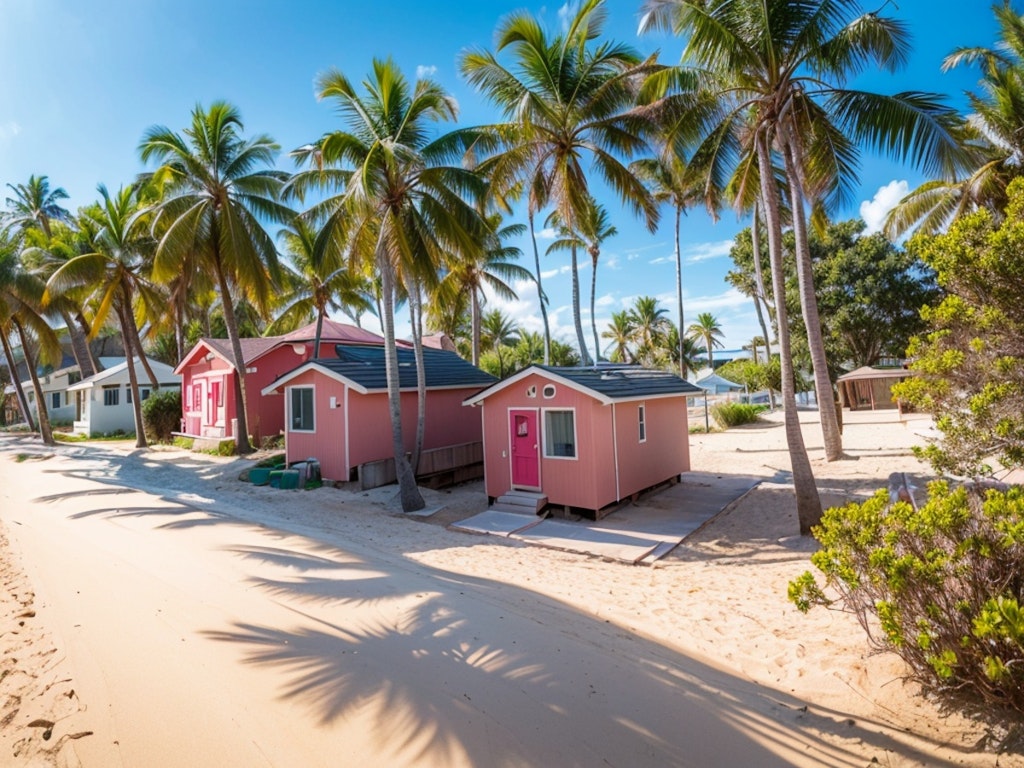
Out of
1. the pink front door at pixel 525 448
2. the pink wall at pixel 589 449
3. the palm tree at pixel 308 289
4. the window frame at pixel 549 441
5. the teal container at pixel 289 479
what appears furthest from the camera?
the palm tree at pixel 308 289

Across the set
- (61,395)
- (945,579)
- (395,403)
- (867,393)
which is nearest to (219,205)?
(395,403)

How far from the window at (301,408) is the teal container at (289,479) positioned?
1480mm

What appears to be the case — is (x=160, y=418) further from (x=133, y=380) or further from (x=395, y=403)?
(x=395, y=403)

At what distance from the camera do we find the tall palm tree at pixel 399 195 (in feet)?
40.8

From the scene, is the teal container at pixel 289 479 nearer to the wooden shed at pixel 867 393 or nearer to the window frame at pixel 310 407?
the window frame at pixel 310 407

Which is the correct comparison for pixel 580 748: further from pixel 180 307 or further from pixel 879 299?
pixel 879 299

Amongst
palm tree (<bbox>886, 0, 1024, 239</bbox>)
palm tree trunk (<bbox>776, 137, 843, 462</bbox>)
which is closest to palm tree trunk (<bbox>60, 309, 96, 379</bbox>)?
palm tree trunk (<bbox>776, 137, 843, 462</bbox>)

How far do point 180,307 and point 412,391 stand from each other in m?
15.0

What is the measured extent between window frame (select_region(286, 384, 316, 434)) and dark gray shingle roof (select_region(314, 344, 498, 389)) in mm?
1062

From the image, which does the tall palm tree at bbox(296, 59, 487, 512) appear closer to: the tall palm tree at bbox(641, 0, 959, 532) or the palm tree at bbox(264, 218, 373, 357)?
the tall palm tree at bbox(641, 0, 959, 532)

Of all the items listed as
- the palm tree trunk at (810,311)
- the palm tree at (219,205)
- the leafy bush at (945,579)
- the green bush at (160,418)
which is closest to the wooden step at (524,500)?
the palm tree trunk at (810,311)

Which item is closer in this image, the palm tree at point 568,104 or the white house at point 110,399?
the palm tree at point 568,104

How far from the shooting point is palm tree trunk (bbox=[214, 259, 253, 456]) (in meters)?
19.1

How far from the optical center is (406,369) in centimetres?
1752
